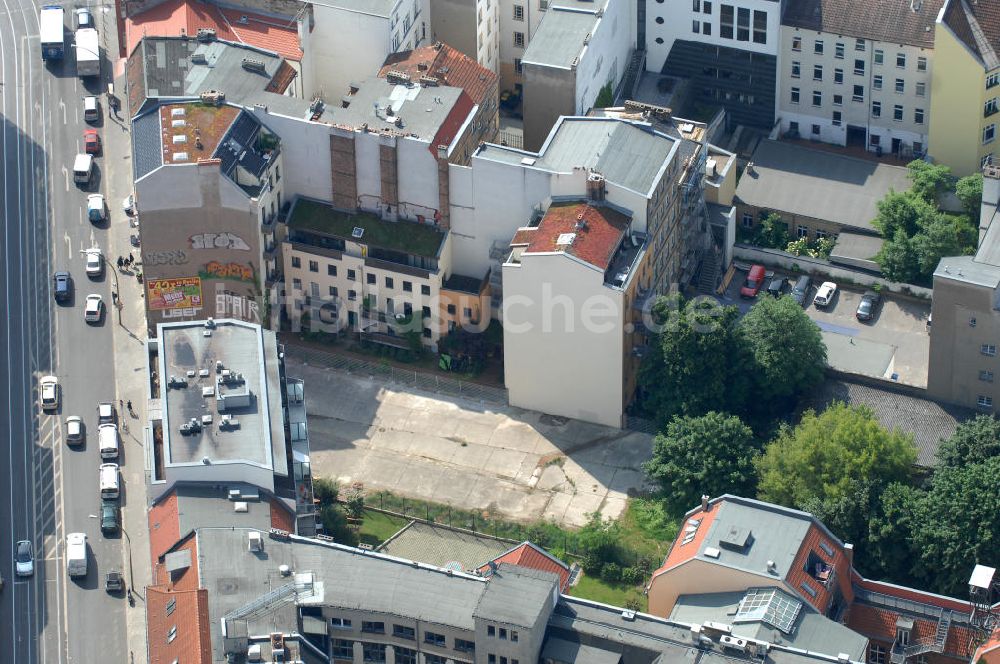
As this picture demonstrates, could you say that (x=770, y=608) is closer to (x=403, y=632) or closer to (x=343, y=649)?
(x=403, y=632)

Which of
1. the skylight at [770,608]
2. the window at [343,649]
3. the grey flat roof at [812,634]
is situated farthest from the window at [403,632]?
the skylight at [770,608]

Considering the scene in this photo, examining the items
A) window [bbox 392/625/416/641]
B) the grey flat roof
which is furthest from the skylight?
window [bbox 392/625/416/641]

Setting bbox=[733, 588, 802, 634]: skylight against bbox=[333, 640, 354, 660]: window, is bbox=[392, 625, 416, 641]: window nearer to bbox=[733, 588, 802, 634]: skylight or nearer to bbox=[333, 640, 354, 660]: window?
bbox=[333, 640, 354, 660]: window

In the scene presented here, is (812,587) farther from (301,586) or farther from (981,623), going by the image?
(301,586)

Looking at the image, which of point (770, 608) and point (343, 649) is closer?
point (770, 608)

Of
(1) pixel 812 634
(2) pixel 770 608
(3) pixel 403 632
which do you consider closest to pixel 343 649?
(3) pixel 403 632

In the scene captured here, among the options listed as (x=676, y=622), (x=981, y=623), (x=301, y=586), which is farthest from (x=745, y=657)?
(x=301, y=586)
